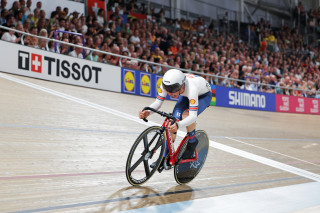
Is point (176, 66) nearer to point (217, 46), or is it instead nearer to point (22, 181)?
point (217, 46)

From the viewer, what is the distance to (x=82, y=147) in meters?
4.09

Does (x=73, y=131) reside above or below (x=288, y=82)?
below

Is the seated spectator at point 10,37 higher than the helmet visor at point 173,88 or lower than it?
higher

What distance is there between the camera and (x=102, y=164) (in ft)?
11.9

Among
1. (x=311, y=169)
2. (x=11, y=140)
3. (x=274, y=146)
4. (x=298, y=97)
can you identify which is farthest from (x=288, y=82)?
(x=11, y=140)

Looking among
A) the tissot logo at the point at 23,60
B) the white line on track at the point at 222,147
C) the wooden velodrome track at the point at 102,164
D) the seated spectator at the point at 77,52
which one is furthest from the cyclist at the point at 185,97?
the seated spectator at the point at 77,52

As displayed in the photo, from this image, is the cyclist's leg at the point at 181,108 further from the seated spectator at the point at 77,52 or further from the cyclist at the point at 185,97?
the seated spectator at the point at 77,52

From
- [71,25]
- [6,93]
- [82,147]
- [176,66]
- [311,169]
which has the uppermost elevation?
[71,25]

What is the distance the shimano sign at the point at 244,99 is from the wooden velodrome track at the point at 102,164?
4.54 m

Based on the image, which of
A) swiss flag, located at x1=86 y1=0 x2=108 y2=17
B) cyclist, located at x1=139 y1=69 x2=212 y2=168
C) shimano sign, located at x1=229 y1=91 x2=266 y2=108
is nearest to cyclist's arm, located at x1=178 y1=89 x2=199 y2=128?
cyclist, located at x1=139 y1=69 x2=212 y2=168

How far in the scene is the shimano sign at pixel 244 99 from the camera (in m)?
11.8

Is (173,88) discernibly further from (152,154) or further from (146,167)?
(146,167)

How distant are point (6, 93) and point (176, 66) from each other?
6.00m

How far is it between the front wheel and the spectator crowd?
18.9 ft
